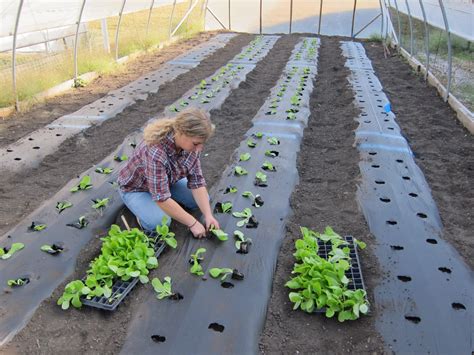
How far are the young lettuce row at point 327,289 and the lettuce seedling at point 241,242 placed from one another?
0.45 metres

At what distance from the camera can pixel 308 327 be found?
2617 millimetres

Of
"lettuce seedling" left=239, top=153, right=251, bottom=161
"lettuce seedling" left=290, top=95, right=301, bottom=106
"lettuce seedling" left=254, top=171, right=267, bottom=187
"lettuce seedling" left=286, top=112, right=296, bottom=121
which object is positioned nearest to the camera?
"lettuce seedling" left=254, top=171, right=267, bottom=187

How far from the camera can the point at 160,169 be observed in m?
3.10

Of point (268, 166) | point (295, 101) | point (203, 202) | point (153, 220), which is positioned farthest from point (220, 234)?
point (295, 101)

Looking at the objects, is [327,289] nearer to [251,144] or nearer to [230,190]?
[230,190]

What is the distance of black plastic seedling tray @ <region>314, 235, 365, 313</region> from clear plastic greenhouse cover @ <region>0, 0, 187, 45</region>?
6516 mm

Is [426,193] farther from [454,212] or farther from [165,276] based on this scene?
[165,276]

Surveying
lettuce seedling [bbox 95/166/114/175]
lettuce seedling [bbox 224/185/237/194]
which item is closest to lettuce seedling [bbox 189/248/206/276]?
lettuce seedling [bbox 224/185/237/194]

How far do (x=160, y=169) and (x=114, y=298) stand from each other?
952 mm

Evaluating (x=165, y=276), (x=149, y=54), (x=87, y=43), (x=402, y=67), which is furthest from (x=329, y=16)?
(x=165, y=276)

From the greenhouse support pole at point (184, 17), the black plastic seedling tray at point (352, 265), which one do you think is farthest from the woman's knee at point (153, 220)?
the greenhouse support pole at point (184, 17)

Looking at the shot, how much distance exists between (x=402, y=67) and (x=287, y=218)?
8028 mm

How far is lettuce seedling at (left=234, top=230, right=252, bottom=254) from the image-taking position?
3244 millimetres

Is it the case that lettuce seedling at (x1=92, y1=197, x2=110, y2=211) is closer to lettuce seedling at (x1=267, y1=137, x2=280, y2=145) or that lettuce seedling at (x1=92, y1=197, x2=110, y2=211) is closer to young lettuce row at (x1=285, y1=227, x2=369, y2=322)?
young lettuce row at (x1=285, y1=227, x2=369, y2=322)
